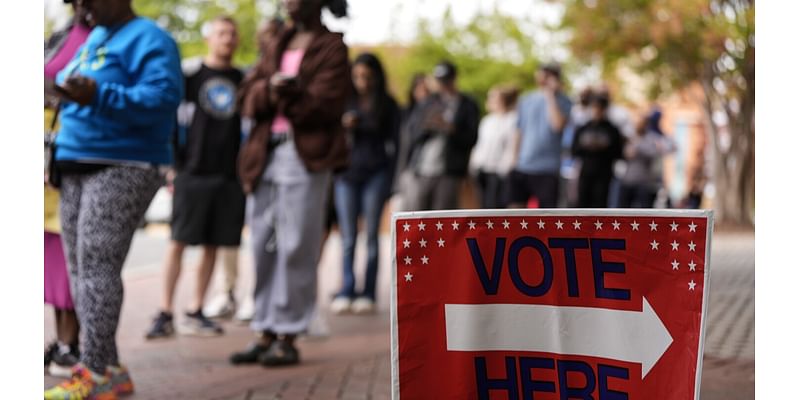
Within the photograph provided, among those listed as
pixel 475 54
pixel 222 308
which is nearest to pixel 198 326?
pixel 222 308

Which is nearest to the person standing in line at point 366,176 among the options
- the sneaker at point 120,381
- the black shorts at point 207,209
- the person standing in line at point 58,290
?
the black shorts at point 207,209

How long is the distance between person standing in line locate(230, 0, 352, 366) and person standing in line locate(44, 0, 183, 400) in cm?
114

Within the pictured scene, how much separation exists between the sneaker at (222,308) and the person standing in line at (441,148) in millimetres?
1839

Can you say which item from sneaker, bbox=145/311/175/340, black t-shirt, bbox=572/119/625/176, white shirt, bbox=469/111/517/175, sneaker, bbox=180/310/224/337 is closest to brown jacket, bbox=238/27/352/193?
sneaker, bbox=145/311/175/340

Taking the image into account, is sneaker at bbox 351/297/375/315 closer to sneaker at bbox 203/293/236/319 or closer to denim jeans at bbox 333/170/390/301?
denim jeans at bbox 333/170/390/301

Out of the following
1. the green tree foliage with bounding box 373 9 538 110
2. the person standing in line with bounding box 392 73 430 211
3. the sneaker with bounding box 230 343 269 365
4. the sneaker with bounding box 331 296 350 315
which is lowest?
the sneaker with bounding box 331 296 350 315

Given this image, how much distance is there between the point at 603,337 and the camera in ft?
11.8

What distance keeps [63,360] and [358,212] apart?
414 cm

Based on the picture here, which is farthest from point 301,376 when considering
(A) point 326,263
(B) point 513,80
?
(B) point 513,80

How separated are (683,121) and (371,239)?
51342 mm

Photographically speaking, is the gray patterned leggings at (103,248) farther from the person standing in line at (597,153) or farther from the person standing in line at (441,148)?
the person standing in line at (597,153)

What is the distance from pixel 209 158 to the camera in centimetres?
826

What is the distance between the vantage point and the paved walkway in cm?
590

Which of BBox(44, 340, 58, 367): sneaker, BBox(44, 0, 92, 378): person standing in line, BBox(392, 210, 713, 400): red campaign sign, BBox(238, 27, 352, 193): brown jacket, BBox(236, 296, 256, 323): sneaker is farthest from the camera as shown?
BBox(236, 296, 256, 323): sneaker
